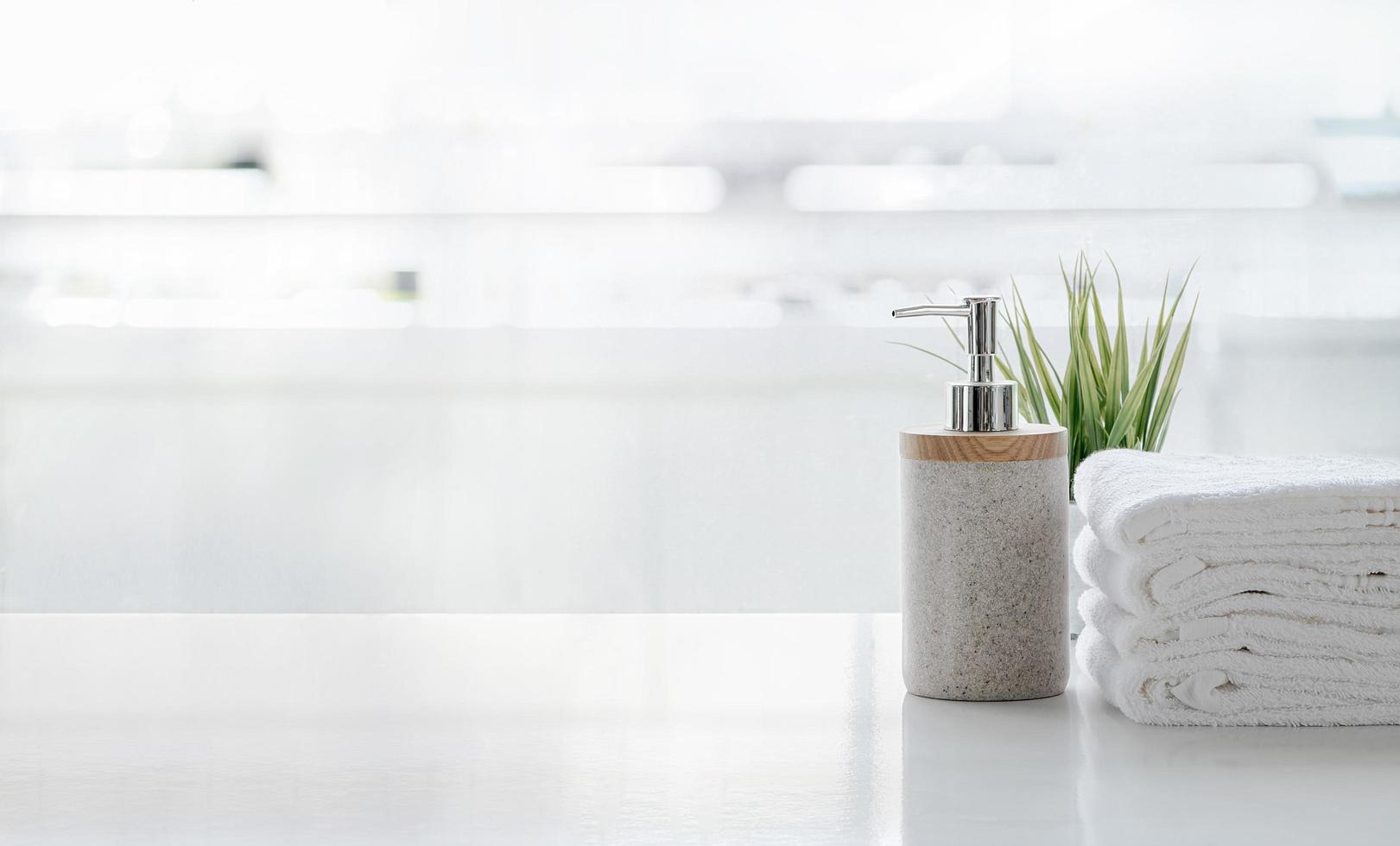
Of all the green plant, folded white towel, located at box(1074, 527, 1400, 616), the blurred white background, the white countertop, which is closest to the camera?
the white countertop

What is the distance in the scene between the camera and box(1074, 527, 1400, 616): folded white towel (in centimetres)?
57

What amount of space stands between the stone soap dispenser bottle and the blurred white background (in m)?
0.59

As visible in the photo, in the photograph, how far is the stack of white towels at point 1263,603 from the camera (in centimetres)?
57

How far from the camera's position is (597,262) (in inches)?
48.7

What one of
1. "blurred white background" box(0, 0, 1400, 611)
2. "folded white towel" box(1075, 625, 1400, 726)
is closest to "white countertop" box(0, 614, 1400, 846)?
"folded white towel" box(1075, 625, 1400, 726)

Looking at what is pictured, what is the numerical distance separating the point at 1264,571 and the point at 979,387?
0.53ft

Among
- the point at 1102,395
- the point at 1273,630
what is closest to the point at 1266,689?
the point at 1273,630

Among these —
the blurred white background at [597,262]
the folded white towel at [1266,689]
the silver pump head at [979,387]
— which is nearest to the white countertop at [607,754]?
the folded white towel at [1266,689]

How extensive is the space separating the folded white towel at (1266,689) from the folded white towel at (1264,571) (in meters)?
0.03

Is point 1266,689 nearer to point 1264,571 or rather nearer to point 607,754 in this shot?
point 1264,571

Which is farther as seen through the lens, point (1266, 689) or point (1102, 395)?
point (1102, 395)

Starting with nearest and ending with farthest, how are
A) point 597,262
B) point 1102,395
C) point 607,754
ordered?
1. point 607,754
2. point 1102,395
3. point 597,262

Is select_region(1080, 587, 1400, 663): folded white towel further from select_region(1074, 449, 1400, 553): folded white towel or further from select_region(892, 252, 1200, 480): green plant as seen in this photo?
select_region(892, 252, 1200, 480): green plant

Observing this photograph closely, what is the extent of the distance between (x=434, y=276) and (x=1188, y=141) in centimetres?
75
